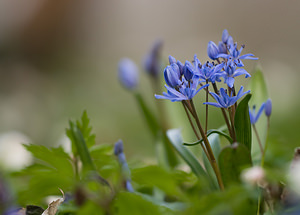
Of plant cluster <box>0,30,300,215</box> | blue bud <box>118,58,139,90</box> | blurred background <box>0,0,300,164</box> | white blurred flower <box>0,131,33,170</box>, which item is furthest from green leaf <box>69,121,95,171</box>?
blurred background <box>0,0,300,164</box>

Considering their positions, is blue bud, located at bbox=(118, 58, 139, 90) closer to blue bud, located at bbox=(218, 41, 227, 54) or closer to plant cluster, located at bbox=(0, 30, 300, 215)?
plant cluster, located at bbox=(0, 30, 300, 215)

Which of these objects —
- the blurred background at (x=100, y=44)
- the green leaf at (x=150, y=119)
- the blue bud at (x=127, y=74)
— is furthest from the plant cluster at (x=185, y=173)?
the blurred background at (x=100, y=44)

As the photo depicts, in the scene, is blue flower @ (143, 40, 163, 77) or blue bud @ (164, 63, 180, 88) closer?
blue bud @ (164, 63, 180, 88)

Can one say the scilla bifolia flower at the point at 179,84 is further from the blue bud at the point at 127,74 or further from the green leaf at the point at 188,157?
the blue bud at the point at 127,74

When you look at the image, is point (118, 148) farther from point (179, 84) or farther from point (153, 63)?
point (153, 63)

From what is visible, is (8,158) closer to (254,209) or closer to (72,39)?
(254,209)

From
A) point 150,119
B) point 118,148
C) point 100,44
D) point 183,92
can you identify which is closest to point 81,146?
point 118,148
